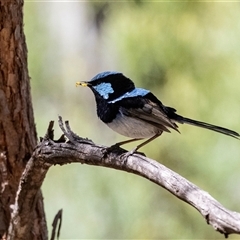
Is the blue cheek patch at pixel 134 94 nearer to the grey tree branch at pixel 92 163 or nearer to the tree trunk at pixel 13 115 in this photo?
the grey tree branch at pixel 92 163

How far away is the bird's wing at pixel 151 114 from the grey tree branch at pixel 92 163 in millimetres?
91

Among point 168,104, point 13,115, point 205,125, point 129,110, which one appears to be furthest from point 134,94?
point 168,104

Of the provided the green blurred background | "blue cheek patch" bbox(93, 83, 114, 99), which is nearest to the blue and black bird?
"blue cheek patch" bbox(93, 83, 114, 99)

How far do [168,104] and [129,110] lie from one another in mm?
472

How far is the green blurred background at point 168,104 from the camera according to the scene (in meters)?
1.46

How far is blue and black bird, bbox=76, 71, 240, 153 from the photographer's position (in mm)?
1054

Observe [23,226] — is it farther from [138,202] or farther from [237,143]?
[237,143]

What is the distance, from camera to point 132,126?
1.06m

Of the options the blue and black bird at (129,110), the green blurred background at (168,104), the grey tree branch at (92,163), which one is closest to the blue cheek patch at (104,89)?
the blue and black bird at (129,110)

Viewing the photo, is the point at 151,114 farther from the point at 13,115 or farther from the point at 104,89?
the point at 13,115

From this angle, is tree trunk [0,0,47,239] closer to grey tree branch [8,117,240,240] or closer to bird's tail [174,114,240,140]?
grey tree branch [8,117,240,240]

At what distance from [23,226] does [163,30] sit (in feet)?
2.56

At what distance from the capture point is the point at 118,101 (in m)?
1.09

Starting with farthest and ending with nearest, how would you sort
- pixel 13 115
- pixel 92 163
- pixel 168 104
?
1. pixel 168 104
2. pixel 13 115
3. pixel 92 163
